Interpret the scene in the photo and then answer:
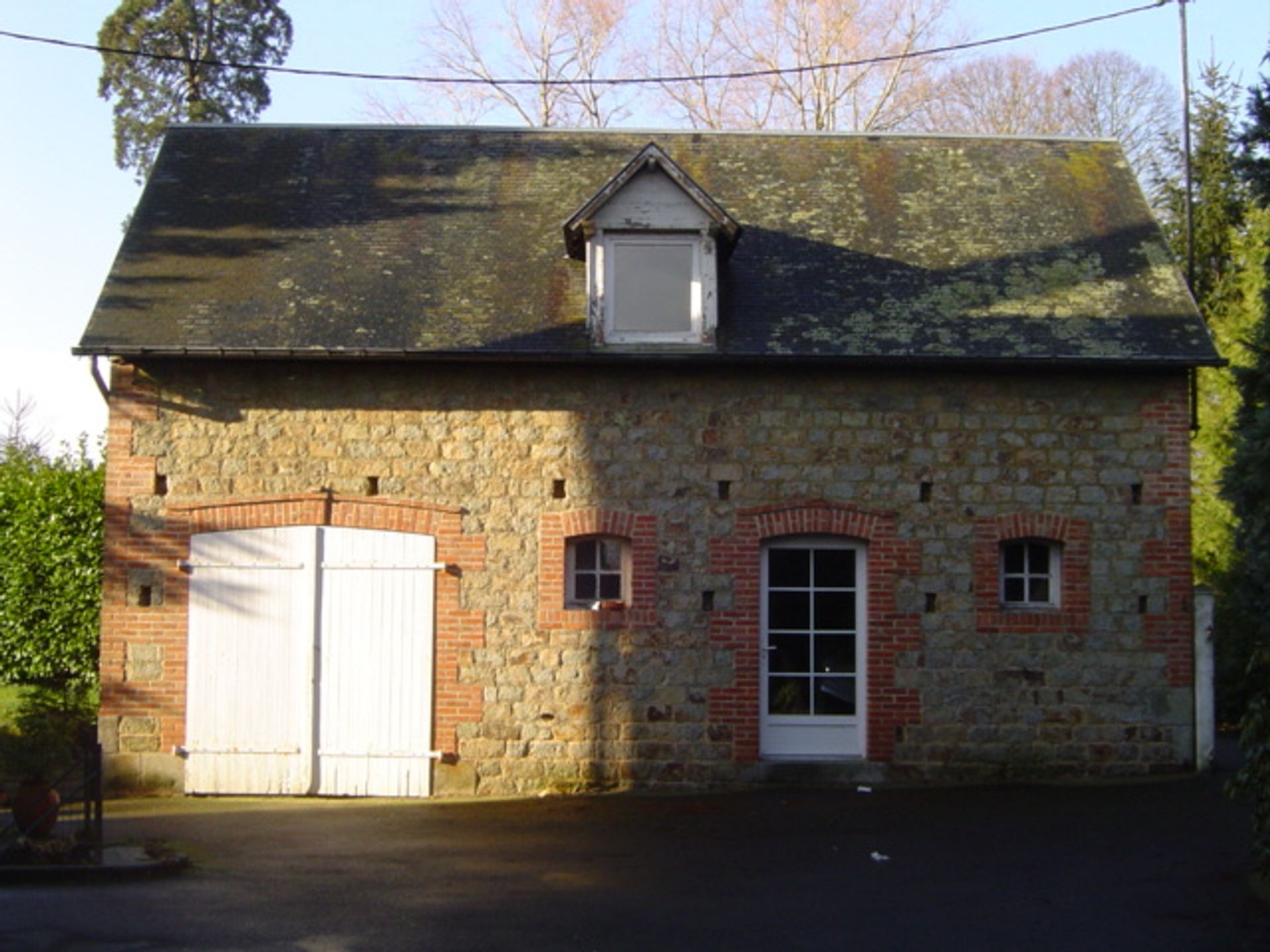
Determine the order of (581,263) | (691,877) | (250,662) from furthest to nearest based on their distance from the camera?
(581,263) < (250,662) < (691,877)

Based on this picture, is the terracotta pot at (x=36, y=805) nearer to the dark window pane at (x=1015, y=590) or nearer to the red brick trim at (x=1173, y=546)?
the dark window pane at (x=1015, y=590)

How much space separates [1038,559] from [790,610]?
246 cm

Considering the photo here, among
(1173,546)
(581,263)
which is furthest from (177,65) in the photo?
(1173,546)

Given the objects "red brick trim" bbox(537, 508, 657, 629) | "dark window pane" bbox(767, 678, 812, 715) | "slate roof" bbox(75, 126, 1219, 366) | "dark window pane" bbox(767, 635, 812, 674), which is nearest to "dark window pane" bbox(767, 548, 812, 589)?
"dark window pane" bbox(767, 635, 812, 674)

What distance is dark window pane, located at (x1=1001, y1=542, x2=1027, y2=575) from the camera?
14.5m

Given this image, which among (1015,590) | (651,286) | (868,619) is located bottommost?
(868,619)

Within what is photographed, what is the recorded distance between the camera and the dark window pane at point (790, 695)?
14258 mm

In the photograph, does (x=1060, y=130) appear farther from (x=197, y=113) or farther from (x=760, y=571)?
(x=760, y=571)

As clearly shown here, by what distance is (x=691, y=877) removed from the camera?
403 inches

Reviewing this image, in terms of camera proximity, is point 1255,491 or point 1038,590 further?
point 1038,590

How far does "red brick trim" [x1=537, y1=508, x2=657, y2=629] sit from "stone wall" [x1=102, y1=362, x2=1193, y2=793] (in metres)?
0.03

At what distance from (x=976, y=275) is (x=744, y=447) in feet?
10.0

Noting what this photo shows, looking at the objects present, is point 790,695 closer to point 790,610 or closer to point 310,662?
point 790,610

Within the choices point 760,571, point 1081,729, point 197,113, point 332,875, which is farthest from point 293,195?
point 197,113
